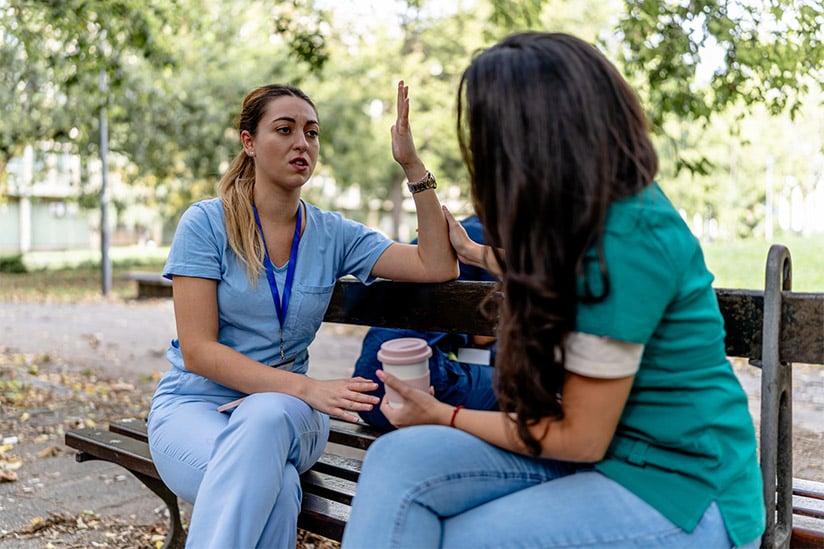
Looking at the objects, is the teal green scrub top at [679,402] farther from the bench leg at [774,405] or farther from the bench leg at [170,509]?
the bench leg at [170,509]

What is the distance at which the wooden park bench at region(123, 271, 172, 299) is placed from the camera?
49.1 feet

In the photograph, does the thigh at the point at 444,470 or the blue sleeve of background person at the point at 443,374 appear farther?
the blue sleeve of background person at the point at 443,374

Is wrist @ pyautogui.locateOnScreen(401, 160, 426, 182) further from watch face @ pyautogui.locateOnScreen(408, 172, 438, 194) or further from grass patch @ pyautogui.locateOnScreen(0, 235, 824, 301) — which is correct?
grass patch @ pyautogui.locateOnScreen(0, 235, 824, 301)

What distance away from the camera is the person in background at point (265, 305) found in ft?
7.12

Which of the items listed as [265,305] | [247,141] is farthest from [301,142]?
[265,305]

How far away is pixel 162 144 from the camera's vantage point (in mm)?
18844

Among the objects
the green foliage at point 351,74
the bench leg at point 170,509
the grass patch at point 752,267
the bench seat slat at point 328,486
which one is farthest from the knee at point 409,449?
the grass patch at point 752,267

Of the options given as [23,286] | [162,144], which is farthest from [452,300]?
[23,286]

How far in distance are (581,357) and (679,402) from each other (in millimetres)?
244

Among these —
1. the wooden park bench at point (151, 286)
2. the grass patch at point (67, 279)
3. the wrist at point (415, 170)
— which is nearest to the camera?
the wrist at point (415, 170)

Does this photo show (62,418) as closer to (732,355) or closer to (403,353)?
(403,353)

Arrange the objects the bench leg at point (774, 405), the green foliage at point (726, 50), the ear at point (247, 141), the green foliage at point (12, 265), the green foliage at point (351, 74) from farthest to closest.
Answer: the green foliage at point (12, 265) → the green foliage at point (351, 74) → the green foliage at point (726, 50) → the ear at point (247, 141) → the bench leg at point (774, 405)

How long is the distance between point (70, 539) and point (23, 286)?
17.4 meters

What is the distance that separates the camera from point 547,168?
1547 millimetres
